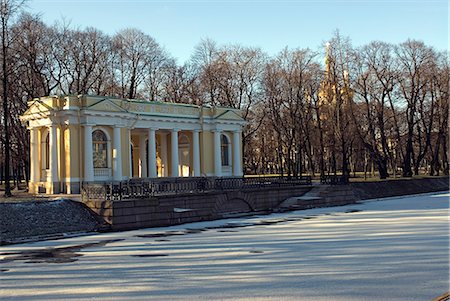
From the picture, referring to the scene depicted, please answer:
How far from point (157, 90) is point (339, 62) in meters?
19.6

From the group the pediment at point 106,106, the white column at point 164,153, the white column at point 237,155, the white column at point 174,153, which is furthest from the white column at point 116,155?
the white column at point 237,155

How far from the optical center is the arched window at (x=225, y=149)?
4097 cm

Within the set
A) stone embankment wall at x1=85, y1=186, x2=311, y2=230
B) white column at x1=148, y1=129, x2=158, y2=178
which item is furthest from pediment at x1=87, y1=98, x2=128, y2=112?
stone embankment wall at x1=85, y1=186, x2=311, y2=230

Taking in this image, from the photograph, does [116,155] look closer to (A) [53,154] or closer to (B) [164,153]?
(A) [53,154]

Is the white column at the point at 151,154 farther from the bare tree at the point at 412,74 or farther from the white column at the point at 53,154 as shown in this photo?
the bare tree at the point at 412,74

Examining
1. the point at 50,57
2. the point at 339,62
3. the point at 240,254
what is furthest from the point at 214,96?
the point at 240,254

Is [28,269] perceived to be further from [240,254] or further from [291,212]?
[291,212]

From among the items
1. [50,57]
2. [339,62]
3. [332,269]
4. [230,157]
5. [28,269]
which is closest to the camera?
[332,269]

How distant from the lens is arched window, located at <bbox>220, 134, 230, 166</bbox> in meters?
41.0

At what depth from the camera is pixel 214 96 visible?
54.5m

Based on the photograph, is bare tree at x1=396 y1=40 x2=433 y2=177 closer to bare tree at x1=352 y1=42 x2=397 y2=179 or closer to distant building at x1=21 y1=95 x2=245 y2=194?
bare tree at x1=352 y1=42 x2=397 y2=179

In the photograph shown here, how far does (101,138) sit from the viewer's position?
32406mm

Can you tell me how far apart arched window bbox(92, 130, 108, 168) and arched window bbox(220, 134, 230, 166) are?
11.0 m

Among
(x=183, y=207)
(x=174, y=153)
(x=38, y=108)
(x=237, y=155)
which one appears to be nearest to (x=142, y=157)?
(x=174, y=153)
